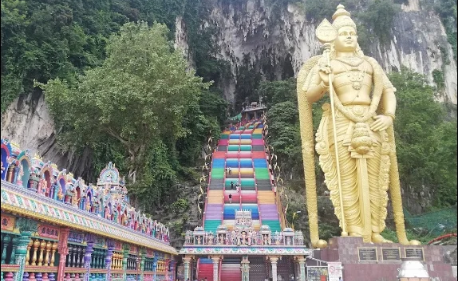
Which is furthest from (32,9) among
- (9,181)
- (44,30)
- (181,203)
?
(9,181)

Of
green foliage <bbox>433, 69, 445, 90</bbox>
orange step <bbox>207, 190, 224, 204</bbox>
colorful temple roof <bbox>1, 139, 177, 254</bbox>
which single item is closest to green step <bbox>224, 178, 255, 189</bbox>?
orange step <bbox>207, 190, 224, 204</bbox>

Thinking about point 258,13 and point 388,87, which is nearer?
point 388,87

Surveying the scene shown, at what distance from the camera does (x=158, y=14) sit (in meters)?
22.7

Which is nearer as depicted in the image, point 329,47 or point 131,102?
point 329,47

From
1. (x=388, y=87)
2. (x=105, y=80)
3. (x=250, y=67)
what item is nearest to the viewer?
(x=388, y=87)

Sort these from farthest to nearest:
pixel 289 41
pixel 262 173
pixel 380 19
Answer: pixel 289 41
pixel 380 19
pixel 262 173

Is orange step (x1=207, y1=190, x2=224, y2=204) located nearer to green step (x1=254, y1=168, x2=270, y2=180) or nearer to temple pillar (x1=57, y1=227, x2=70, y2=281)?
green step (x1=254, y1=168, x2=270, y2=180)

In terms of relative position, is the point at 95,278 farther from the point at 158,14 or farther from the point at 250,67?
the point at 250,67

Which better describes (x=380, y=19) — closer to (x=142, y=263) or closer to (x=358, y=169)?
(x=358, y=169)

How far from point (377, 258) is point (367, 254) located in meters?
0.17

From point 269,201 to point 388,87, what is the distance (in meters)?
8.31

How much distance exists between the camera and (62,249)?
4.35 m

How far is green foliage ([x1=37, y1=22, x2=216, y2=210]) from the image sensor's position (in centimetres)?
1276

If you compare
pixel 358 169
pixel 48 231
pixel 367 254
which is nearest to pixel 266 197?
pixel 358 169
